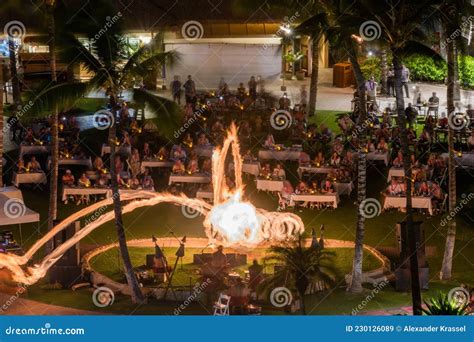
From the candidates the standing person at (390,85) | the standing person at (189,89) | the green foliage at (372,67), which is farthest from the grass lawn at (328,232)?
the green foliage at (372,67)

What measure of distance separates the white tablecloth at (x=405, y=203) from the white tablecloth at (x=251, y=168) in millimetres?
4569

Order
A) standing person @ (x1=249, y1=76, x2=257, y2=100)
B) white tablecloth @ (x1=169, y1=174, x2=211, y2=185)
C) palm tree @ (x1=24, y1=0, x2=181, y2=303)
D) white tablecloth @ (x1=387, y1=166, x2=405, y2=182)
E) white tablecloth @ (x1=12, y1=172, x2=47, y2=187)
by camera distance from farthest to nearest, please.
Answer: standing person @ (x1=249, y1=76, x2=257, y2=100) → white tablecloth @ (x1=12, y1=172, x2=47, y2=187) → white tablecloth @ (x1=387, y1=166, x2=405, y2=182) → white tablecloth @ (x1=169, y1=174, x2=211, y2=185) → palm tree @ (x1=24, y1=0, x2=181, y2=303)

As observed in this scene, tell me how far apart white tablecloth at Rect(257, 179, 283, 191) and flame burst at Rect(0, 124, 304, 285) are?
0.62 metres

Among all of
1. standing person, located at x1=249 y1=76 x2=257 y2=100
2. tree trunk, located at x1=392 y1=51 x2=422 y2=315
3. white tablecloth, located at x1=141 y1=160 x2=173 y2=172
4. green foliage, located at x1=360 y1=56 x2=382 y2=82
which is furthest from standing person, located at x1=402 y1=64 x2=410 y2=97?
tree trunk, located at x1=392 y1=51 x2=422 y2=315

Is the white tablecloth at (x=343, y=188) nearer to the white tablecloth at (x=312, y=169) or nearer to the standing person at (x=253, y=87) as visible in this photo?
the white tablecloth at (x=312, y=169)

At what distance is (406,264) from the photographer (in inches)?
1160

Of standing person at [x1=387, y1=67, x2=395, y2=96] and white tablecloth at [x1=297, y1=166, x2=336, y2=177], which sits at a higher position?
standing person at [x1=387, y1=67, x2=395, y2=96]

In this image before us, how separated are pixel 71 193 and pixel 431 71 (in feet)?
71.0

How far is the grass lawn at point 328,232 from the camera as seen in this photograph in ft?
94.7

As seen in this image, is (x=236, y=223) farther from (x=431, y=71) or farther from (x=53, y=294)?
(x=431, y=71)

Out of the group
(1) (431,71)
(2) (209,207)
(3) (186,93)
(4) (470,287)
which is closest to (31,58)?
(3) (186,93)

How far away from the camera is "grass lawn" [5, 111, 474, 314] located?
28859 mm

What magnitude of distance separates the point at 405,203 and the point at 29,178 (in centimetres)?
1128

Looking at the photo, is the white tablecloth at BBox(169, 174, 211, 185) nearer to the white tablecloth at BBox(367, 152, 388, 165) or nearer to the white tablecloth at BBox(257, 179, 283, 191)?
the white tablecloth at BBox(257, 179, 283, 191)
